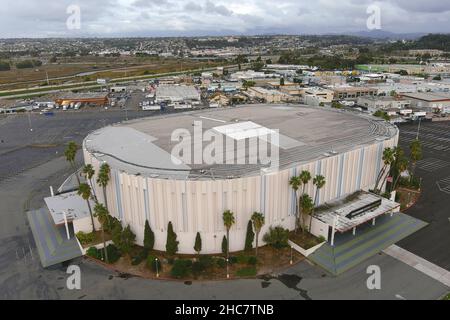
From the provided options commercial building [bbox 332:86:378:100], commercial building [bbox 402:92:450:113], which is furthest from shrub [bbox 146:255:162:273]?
commercial building [bbox 332:86:378:100]

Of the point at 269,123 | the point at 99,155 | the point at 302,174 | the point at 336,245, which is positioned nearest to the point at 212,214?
the point at 302,174

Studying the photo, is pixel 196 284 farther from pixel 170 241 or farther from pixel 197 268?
pixel 170 241

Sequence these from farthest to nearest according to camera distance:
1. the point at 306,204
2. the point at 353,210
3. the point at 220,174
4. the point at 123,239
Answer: the point at 353,210 < the point at 220,174 < the point at 306,204 < the point at 123,239

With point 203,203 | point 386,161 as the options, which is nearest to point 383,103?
point 386,161

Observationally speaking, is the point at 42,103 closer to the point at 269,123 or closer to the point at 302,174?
the point at 269,123

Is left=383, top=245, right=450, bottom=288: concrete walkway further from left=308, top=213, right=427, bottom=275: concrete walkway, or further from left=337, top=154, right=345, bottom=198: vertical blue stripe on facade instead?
left=337, top=154, right=345, bottom=198: vertical blue stripe on facade

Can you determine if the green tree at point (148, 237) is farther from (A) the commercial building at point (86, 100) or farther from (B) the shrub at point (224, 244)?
(A) the commercial building at point (86, 100)
